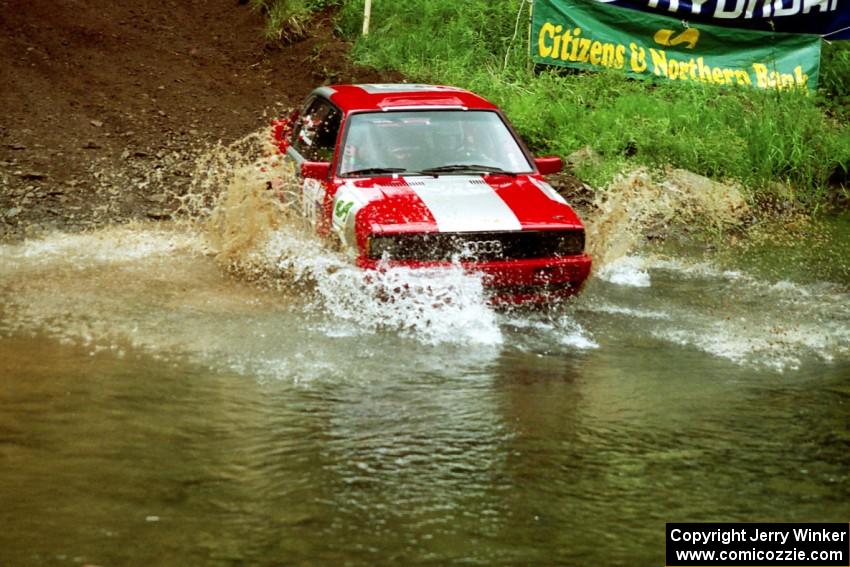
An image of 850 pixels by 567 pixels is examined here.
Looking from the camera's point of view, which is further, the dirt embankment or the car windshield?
the dirt embankment

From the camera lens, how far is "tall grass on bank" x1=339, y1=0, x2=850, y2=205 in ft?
43.5

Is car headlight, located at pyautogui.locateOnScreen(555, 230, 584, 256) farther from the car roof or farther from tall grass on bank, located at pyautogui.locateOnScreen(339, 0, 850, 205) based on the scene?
tall grass on bank, located at pyautogui.locateOnScreen(339, 0, 850, 205)

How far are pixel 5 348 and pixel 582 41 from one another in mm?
9637

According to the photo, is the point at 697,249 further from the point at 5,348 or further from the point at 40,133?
the point at 40,133

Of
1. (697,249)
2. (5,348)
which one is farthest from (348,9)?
(5,348)

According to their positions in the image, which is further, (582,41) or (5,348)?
(582,41)

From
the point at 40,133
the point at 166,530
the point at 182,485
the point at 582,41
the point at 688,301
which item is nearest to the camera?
the point at 166,530

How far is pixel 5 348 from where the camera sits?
7.51m

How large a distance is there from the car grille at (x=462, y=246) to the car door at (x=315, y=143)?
1025mm

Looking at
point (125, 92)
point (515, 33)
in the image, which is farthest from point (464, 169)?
point (125, 92)

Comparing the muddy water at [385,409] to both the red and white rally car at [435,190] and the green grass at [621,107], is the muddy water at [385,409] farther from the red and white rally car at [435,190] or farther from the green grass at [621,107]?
the green grass at [621,107]

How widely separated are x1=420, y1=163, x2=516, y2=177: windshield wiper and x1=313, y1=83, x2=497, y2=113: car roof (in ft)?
1.99
